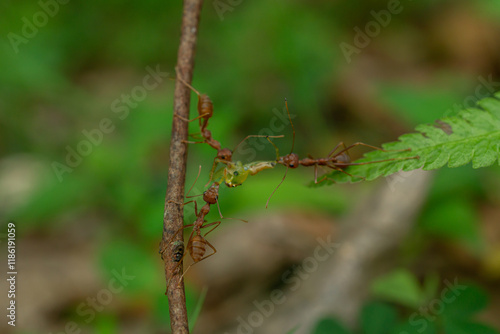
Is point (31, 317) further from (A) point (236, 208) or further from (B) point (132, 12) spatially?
(B) point (132, 12)

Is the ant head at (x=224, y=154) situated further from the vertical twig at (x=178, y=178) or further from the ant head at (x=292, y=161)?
the vertical twig at (x=178, y=178)

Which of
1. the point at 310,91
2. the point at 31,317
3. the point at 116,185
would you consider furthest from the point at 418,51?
the point at 31,317

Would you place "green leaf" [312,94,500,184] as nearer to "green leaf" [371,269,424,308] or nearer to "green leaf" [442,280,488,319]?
"green leaf" [442,280,488,319]
